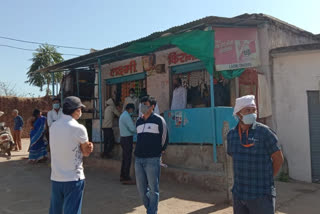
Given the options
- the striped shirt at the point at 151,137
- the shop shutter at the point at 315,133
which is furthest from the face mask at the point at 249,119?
the shop shutter at the point at 315,133

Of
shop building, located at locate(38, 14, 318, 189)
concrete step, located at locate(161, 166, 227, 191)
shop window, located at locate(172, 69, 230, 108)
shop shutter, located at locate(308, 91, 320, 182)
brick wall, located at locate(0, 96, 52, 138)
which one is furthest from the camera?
brick wall, located at locate(0, 96, 52, 138)

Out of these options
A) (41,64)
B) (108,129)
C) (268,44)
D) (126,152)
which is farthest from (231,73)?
(41,64)

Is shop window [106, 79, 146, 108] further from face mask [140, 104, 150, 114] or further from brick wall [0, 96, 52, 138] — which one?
brick wall [0, 96, 52, 138]

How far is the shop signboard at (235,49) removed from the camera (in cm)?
648

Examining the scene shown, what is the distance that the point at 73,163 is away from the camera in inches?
123

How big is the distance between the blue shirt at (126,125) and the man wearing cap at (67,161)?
3.21 metres

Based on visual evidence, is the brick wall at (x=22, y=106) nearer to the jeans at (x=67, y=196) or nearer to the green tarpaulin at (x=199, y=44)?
the green tarpaulin at (x=199, y=44)

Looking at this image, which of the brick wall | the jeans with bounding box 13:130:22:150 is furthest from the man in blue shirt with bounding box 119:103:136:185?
the brick wall

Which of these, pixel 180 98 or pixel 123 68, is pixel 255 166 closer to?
pixel 180 98

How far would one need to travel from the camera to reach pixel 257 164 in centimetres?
259

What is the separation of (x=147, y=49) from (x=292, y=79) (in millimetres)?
3716

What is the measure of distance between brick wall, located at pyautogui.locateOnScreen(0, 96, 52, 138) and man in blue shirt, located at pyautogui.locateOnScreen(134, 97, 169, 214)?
14.4m

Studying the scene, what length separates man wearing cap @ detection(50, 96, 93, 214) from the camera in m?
3.08

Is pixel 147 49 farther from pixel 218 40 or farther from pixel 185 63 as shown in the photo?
pixel 218 40
